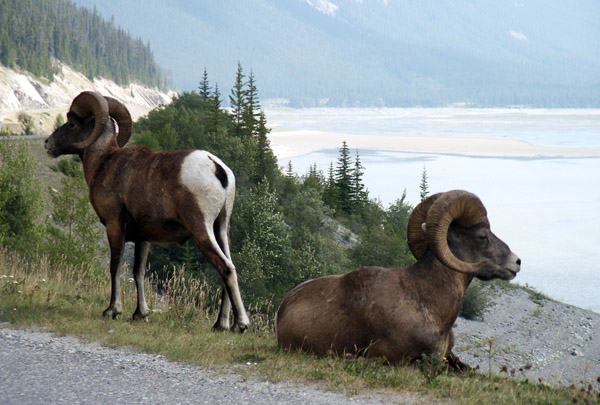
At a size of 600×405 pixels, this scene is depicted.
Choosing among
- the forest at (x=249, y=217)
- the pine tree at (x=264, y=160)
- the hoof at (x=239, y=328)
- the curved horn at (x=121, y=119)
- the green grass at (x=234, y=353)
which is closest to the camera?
the green grass at (x=234, y=353)

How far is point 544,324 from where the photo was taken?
5981 cm

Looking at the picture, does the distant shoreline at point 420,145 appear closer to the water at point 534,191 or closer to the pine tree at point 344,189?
the water at point 534,191

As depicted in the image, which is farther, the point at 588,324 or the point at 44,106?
the point at 44,106

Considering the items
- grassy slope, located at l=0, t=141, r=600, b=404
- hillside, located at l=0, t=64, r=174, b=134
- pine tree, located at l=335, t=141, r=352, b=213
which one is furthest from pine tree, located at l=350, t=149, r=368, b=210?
grassy slope, located at l=0, t=141, r=600, b=404

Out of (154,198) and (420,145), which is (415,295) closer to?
(154,198)

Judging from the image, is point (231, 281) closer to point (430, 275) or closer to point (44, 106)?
point (430, 275)

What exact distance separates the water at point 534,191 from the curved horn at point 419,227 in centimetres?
6375

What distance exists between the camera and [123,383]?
242 inches

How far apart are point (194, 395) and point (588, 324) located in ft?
197

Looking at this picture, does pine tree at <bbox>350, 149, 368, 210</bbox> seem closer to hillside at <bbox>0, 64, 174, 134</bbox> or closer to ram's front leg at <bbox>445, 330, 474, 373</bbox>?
hillside at <bbox>0, 64, 174, 134</bbox>

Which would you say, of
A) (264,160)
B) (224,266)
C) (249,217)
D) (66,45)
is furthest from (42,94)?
(224,266)

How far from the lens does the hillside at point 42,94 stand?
86.4m

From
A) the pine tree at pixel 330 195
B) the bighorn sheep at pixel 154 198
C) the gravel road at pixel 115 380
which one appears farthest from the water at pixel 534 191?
the gravel road at pixel 115 380

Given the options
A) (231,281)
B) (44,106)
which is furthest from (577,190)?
(231,281)
